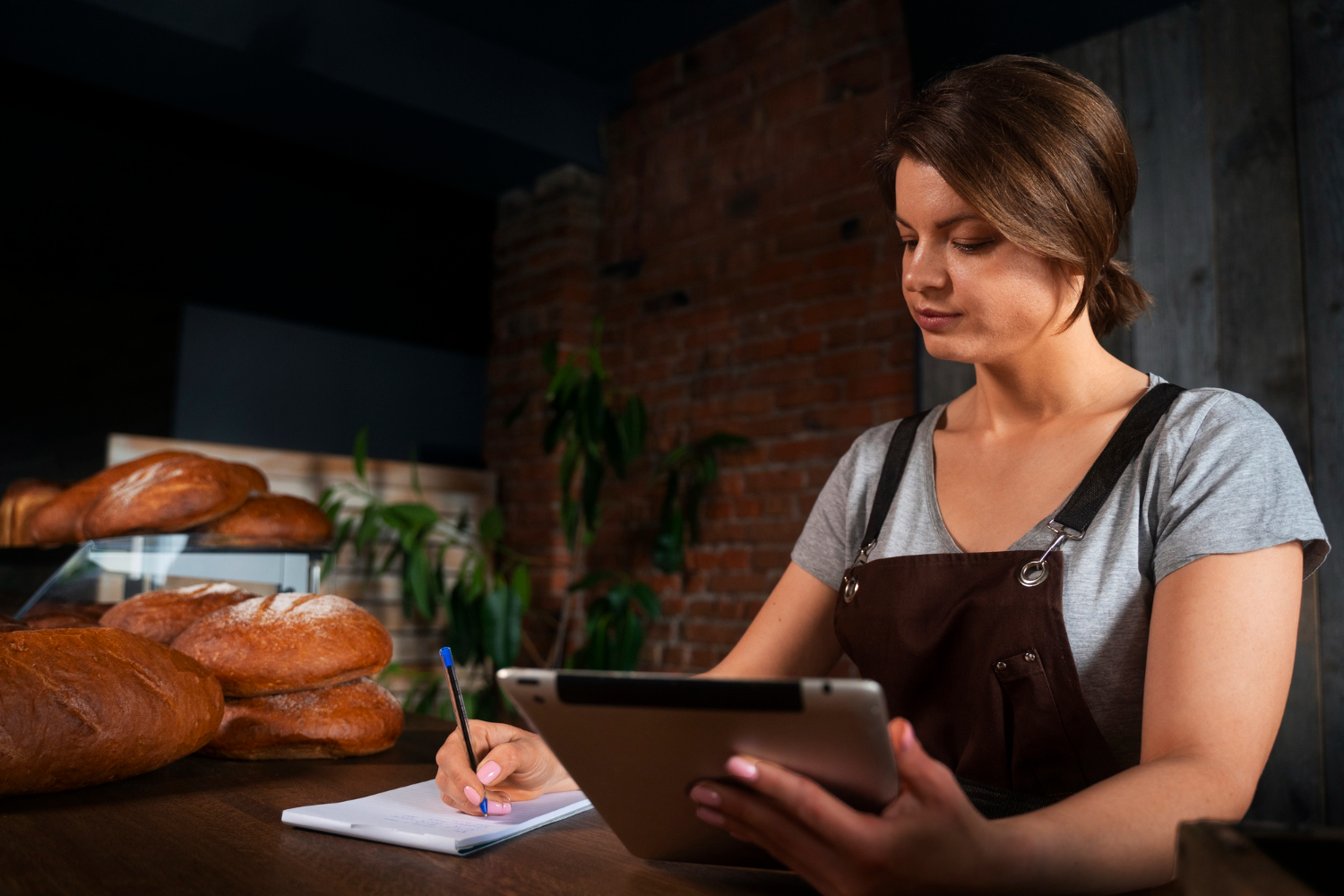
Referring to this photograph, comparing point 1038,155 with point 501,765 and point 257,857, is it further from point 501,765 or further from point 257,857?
point 257,857

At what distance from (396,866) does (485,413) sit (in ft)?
11.8

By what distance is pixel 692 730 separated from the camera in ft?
1.87

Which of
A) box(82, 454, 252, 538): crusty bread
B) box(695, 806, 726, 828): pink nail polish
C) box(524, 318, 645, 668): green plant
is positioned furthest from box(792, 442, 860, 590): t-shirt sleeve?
box(524, 318, 645, 668): green plant

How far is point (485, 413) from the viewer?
4223 millimetres

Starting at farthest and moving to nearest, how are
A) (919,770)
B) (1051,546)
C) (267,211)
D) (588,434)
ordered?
(267,211) < (588,434) < (1051,546) < (919,770)

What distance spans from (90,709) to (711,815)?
66cm

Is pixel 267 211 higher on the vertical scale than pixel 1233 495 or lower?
higher

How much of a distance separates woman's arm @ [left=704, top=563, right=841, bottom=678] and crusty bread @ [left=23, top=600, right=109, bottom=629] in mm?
899

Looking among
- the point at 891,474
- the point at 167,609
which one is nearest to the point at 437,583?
the point at 167,609

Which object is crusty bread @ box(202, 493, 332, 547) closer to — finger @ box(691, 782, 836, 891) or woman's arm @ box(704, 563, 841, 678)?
woman's arm @ box(704, 563, 841, 678)

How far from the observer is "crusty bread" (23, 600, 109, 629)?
4.35ft

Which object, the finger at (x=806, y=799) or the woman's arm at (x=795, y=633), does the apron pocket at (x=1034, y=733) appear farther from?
the finger at (x=806, y=799)

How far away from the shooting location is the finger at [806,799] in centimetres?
56

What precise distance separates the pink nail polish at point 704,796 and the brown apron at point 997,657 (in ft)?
1.53
